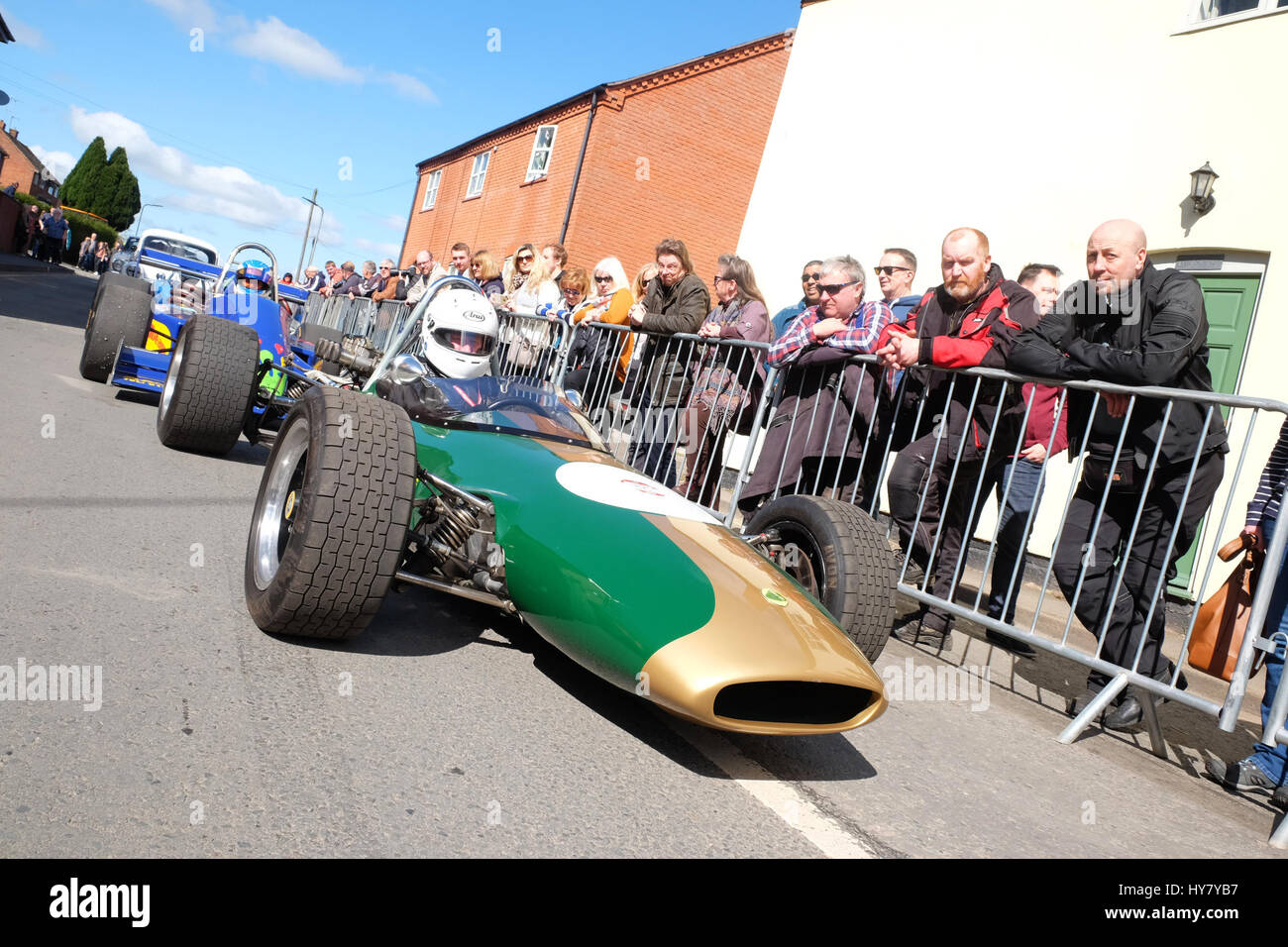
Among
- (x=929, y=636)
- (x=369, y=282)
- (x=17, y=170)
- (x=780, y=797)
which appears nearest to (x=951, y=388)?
(x=929, y=636)

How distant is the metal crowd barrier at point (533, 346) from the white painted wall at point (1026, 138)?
14.4ft

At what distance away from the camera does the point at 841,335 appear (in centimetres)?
519

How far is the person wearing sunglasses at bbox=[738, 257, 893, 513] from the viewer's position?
522 centimetres

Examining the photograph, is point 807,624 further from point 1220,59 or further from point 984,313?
point 1220,59

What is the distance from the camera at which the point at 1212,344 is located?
8.02m

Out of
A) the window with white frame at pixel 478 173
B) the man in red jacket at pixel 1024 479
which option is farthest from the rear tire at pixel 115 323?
the window with white frame at pixel 478 173

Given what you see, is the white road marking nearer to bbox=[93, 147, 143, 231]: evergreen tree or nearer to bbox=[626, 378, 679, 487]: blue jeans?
bbox=[626, 378, 679, 487]: blue jeans

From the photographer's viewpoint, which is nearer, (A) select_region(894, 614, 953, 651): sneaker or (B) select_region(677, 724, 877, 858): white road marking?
(B) select_region(677, 724, 877, 858): white road marking

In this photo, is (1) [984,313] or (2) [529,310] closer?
(1) [984,313]

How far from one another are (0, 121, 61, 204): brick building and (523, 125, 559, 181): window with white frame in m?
72.1

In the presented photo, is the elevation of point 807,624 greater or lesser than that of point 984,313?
lesser

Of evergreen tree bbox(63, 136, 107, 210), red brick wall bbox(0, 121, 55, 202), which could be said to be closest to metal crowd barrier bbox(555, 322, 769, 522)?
red brick wall bbox(0, 121, 55, 202)

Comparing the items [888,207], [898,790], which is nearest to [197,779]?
[898,790]

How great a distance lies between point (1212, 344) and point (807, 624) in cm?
680
